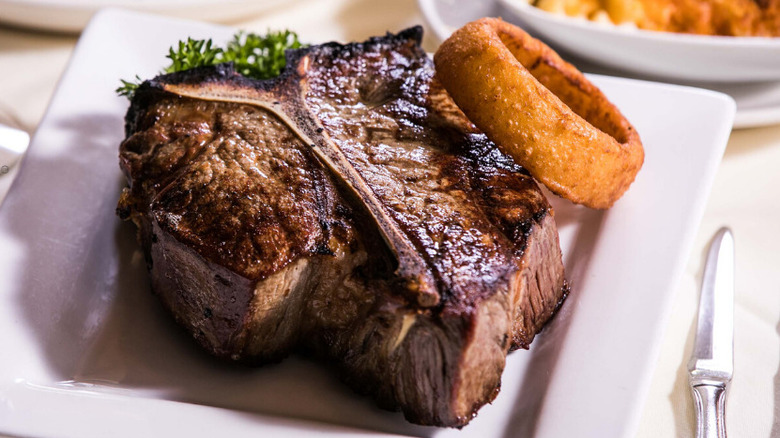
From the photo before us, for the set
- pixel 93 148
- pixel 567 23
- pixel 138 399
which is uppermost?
pixel 567 23

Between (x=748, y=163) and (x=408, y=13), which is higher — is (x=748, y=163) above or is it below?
below

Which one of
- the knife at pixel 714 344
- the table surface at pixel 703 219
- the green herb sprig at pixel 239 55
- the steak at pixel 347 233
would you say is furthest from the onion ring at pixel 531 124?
the green herb sprig at pixel 239 55

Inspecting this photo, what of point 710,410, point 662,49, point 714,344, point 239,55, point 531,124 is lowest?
point 710,410

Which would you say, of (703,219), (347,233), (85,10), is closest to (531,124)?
(347,233)

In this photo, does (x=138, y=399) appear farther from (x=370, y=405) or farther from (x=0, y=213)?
(x=0, y=213)

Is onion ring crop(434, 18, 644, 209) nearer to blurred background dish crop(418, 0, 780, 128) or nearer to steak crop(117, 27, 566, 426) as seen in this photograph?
steak crop(117, 27, 566, 426)

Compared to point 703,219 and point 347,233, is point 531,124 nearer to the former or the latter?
point 347,233

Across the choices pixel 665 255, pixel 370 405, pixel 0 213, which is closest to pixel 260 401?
pixel 370 405

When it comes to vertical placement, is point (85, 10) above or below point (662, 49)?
below
